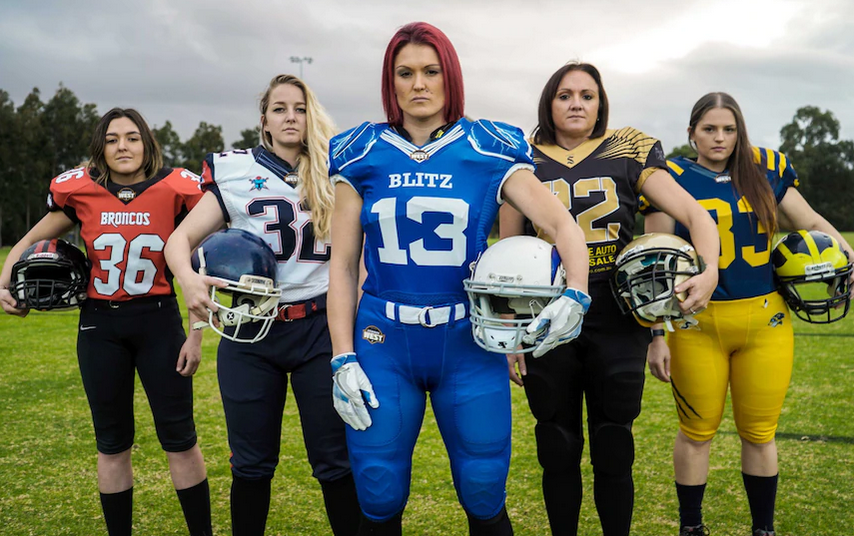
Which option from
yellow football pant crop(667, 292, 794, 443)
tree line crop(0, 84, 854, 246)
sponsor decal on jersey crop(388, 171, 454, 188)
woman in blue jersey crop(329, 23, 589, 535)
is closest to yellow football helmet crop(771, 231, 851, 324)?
yellow football pant crop(667, 292, 794, 443)

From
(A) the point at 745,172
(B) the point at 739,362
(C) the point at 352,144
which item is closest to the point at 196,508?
(C) the point at 352,144

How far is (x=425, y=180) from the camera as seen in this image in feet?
7.22

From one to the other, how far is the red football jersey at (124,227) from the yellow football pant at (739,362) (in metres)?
2.50

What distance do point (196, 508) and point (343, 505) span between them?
37.6 inches

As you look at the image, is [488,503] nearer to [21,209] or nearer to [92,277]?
[92,277]

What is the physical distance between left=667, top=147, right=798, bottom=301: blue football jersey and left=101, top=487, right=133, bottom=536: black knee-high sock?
2907mm

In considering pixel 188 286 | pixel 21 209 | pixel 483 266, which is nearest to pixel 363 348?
pixel 483 266

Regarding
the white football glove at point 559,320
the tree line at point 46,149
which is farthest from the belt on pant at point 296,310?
the tree line at point 46,149

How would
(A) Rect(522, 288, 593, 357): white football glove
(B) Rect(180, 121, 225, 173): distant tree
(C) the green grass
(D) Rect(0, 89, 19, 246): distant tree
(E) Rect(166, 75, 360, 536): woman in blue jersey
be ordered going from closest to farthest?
(A) Rect(522, 288, 593, 357): white football glove
(E) Rect(166, 75, 360, 536): woman in blue jersey
(C) the green grass
(D) Rect(0, 89, 19, 246): distant tree
(B) Rect(180, 121, 225, 173): distant tree

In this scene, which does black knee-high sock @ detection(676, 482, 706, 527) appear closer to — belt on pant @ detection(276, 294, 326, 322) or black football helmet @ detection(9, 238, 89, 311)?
belt on pant @ detection(276, 294, 326, 322)

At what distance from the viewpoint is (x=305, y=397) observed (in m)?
2.83

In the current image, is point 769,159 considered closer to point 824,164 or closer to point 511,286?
point 511,286

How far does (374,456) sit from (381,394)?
0.20 meters

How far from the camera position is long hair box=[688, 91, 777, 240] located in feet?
10.4
